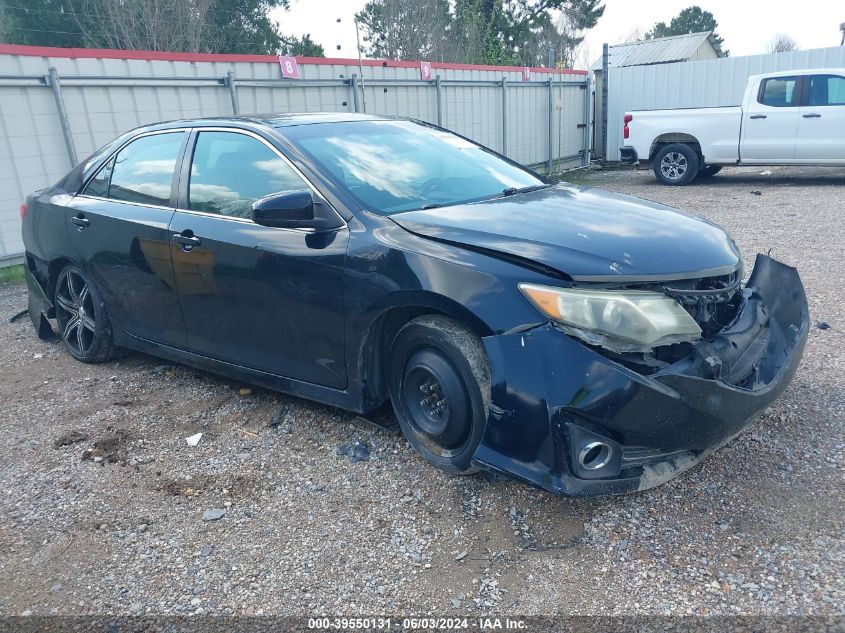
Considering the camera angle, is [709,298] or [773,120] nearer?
[709,298]

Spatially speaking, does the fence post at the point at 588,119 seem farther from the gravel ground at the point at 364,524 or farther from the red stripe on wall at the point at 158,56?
the gravel ground at the point at 364,524

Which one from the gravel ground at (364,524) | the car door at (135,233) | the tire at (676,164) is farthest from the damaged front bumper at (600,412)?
the tire at (676,164)

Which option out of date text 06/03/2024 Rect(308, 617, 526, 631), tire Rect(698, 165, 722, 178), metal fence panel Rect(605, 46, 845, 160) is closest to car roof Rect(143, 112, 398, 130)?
date text 06/03/2024 Rect(308, 617, 526, 631)

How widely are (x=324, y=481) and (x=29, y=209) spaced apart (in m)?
3.48

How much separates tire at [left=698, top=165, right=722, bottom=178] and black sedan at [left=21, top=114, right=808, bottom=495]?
11033 millimetres

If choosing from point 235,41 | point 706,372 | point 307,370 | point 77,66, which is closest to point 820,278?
point 706,372

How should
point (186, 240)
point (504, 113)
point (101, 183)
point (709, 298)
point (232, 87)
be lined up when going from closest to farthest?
point (709, 298)
point (186, 240)
point (101, 183)
point (232, 87)
point (504, 113)

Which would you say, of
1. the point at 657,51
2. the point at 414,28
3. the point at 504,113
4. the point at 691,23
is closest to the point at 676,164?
the point at 504,113

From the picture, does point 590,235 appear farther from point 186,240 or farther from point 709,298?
point 186,240

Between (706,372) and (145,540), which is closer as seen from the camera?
(706,372)

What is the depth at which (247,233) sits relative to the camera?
3.63 meters

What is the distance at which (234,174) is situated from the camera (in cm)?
A: 385

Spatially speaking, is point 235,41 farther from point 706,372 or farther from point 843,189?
point 706,372

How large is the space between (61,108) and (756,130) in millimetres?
11258
